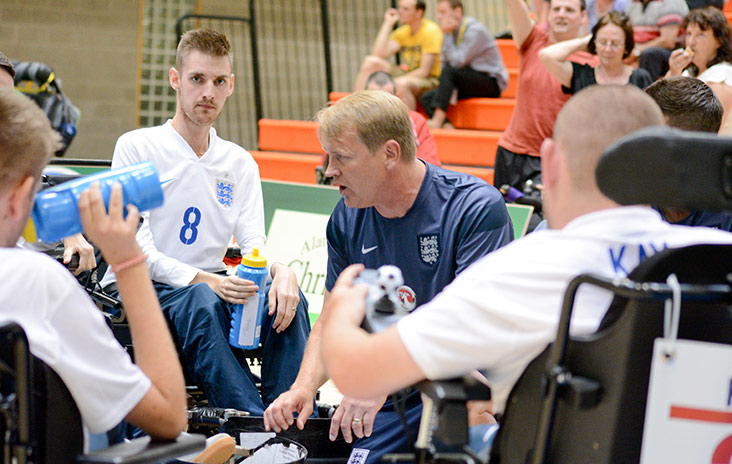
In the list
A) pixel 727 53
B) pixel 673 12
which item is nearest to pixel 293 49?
pixel 673 12

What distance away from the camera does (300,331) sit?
9.64ft

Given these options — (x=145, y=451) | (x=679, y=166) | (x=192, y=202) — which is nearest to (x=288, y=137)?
(x=192, y=202)

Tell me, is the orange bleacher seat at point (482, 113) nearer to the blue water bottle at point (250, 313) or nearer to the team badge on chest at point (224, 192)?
the team badge on chest at point (224, 192)

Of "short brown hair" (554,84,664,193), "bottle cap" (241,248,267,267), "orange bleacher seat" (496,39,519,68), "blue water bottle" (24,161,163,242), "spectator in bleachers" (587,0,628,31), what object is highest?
"spectator in bleachers" (587,0,628,31)

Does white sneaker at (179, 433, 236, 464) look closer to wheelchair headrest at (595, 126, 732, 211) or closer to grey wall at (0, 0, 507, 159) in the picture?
wheelchair headrest at (595, 126, 732, 211)

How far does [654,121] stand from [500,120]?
5.80 meters

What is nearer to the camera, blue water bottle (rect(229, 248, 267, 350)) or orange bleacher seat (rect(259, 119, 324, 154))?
blue water bottle (rect(229, 248, 267, 350))

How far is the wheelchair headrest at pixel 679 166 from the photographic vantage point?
115cm

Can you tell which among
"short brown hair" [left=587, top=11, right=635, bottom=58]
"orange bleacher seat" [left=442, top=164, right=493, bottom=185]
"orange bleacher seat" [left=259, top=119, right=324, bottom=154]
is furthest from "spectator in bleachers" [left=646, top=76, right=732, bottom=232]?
"orange bleacher seat" [left=259, top=119, right=324, bottom=154]

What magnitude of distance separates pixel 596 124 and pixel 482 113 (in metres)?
5.87

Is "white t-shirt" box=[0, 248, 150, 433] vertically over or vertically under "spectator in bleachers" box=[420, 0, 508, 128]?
under

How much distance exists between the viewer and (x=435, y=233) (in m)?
2.45

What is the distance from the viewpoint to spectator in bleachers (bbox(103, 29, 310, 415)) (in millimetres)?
2764

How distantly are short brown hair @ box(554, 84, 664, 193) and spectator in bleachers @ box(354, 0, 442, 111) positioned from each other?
5.64 metres
